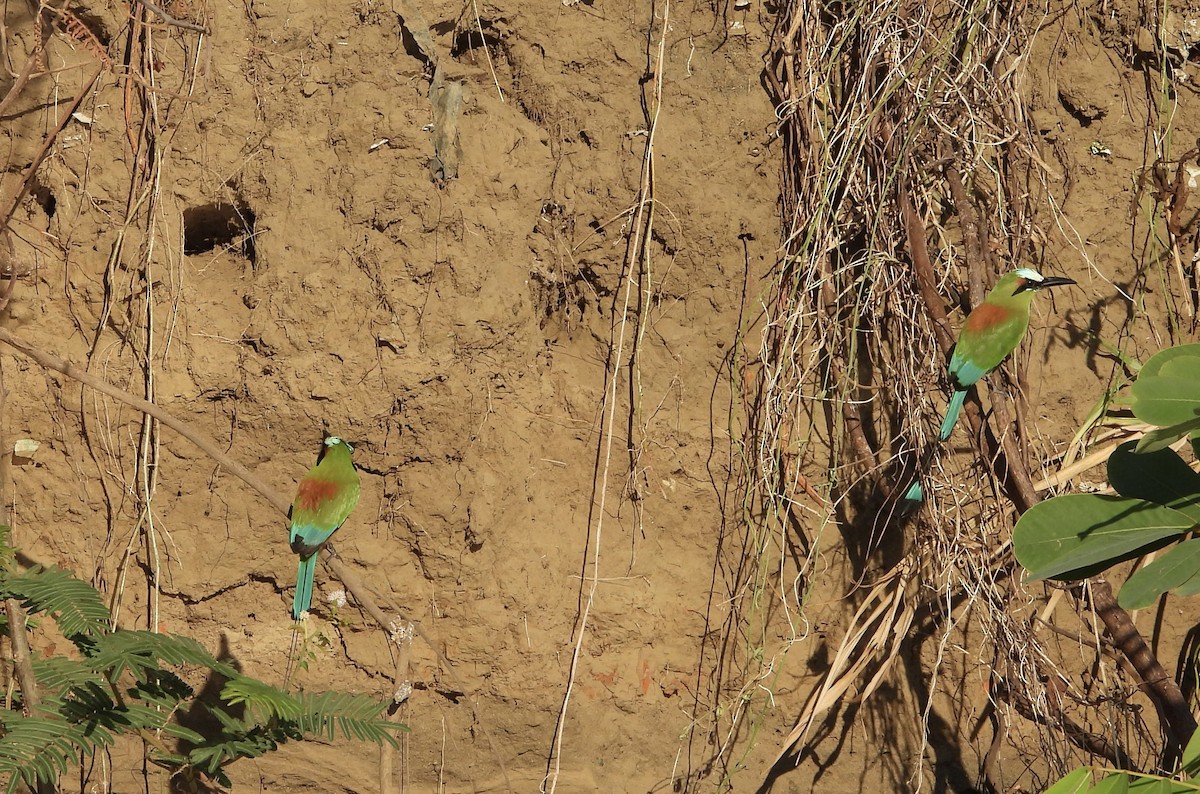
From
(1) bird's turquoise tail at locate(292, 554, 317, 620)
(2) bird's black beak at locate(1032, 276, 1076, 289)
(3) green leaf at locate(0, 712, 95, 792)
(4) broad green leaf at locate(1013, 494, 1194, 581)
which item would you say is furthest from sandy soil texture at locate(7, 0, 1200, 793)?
(4) broad green leaf at locate(1013, 494, 1194, 581)

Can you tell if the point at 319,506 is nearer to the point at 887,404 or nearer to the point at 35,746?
the point at 35,746

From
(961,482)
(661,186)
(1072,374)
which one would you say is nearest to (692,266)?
(661,186)

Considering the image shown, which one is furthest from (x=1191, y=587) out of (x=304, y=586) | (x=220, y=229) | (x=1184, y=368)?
(x=220, y=229)

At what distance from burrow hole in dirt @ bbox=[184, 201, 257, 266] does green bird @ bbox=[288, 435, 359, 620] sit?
24.8 inches

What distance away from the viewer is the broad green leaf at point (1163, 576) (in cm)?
144

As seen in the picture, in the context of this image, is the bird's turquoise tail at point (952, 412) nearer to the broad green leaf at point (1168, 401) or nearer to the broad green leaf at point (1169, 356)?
the broad green leaf at point (1169, 356)

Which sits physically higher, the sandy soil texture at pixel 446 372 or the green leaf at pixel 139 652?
the sandy soil texture at pixel 446 372

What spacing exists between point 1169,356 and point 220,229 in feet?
8.23

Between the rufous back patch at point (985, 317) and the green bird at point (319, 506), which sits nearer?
the green bird at point (319, 506)

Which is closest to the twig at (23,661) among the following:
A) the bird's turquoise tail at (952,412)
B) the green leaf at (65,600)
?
the green leaf at (65,600)

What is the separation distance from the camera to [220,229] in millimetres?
3090

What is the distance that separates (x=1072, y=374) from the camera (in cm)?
334

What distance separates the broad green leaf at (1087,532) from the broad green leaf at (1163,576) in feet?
0.16

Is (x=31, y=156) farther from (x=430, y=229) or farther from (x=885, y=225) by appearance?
(x=885, y=225)
